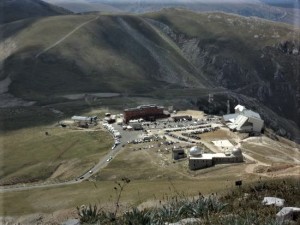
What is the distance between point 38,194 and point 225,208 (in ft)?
127

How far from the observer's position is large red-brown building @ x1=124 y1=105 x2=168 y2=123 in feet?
332

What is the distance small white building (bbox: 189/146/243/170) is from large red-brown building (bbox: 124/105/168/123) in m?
34.6

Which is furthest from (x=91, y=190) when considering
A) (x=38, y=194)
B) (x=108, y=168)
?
(x=108, y=168)

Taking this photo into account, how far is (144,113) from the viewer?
10306 centimetres

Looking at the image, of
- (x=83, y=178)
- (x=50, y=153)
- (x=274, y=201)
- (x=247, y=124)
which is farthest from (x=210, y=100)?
(x=274, y=201)

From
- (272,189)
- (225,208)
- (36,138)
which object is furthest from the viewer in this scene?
(36,138)

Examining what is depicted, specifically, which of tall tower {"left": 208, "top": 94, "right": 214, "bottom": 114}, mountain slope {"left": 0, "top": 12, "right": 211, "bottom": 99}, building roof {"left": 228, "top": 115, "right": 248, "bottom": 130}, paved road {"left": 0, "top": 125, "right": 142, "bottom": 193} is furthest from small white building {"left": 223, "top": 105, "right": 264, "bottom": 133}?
mountain slope {"left": 0, "top": 12, "right": 211, "bottom": 99}

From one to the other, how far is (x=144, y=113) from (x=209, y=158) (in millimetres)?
38771

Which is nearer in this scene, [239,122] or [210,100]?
[239,122]

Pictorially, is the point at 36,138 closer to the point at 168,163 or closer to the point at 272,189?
the point at 168,163

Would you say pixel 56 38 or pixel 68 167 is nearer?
pixel 68 167

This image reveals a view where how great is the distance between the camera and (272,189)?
29297 mm

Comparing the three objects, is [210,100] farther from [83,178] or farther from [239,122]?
[83,178]

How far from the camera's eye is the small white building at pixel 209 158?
6456 cm
